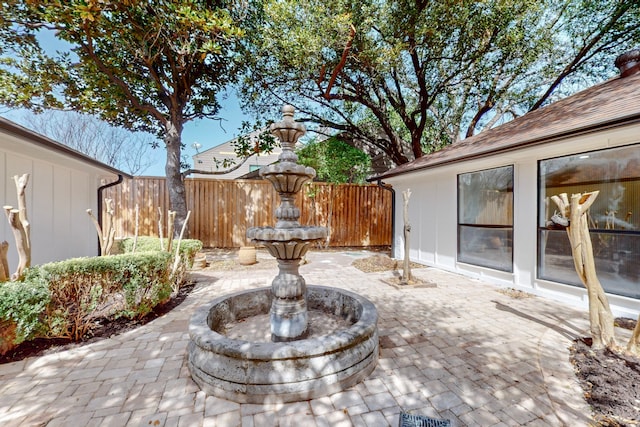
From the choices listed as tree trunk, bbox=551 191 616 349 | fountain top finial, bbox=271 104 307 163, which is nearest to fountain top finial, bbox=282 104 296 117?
fountain top finial, bbox=271 104 307 163

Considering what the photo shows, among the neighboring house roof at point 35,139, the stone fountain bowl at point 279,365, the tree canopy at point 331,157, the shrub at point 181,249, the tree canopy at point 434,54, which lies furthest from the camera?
the tree canopy at point 331,157

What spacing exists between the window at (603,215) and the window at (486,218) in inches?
24.0

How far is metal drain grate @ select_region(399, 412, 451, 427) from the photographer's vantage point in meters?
1.74

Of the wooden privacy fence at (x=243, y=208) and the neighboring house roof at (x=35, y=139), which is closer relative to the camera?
the neighboring house roof at (x=35, y=139)

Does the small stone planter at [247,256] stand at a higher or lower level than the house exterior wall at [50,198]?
lower

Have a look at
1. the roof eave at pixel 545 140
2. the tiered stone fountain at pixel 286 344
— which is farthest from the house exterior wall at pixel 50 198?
the roof eave at pixel 545 140

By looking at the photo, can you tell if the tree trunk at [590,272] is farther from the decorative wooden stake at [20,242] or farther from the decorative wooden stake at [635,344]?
the decorative wooden stake at [20,242]

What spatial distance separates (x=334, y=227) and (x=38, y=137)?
8.46 metres

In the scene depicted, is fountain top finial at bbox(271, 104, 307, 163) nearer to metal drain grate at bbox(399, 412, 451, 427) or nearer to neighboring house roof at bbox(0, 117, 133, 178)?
metal drain grate at bbox(399, 412, 451, 427)

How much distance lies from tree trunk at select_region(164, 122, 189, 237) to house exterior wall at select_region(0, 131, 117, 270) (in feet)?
5.50

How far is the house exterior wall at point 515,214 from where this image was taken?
382 centimetres

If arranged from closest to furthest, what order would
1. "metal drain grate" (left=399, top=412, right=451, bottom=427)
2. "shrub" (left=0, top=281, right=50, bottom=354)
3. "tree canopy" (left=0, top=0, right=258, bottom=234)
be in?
1. "metal drain grate" (left=399, top=412, right=451, bottom=427)
2. "shrub" (left=0, top=281, right=50, bottom=354)
3. "tree canopy" (left=0, top=0, right=258, bottom=234)

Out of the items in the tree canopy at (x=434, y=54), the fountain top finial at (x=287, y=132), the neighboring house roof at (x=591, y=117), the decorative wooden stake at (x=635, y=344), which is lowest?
the decorative wooden stake at (x=635, y=344)

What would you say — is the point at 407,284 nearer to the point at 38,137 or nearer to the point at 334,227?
the point at 334,227
